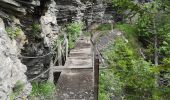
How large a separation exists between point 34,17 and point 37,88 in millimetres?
2652

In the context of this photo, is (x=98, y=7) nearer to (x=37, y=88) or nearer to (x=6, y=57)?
(x=37, y=88)

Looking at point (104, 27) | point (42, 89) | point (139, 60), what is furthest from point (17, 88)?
point (104, 27)

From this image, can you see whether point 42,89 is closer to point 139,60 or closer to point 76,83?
point 76,83

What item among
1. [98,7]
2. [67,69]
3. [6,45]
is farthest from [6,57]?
[98,7]

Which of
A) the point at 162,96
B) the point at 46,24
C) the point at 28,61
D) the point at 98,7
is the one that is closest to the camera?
the point at 162,96

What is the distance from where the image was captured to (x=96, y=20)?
36094mm

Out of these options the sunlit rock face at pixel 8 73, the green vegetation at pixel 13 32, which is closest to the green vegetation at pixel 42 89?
the green vegetation at pixel 13 32

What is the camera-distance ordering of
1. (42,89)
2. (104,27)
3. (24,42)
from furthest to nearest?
(104,27) → (42,89) → (24,42)

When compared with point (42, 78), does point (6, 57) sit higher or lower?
higher

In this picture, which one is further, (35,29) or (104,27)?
(104,27)

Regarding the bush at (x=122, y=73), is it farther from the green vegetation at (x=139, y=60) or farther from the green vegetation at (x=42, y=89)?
the green vegetation at (x=42, y=89)

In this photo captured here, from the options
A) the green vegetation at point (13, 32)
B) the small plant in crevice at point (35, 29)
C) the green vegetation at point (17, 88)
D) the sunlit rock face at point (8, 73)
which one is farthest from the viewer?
the small plant in crevice at point (35, 29)

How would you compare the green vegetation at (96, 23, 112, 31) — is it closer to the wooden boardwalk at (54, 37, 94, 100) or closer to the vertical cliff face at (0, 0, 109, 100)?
the vertical cliff face at (0, 0, 109, 100)

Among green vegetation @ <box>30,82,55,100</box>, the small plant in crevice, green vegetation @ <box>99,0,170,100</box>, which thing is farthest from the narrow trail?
the small plant in crevice
